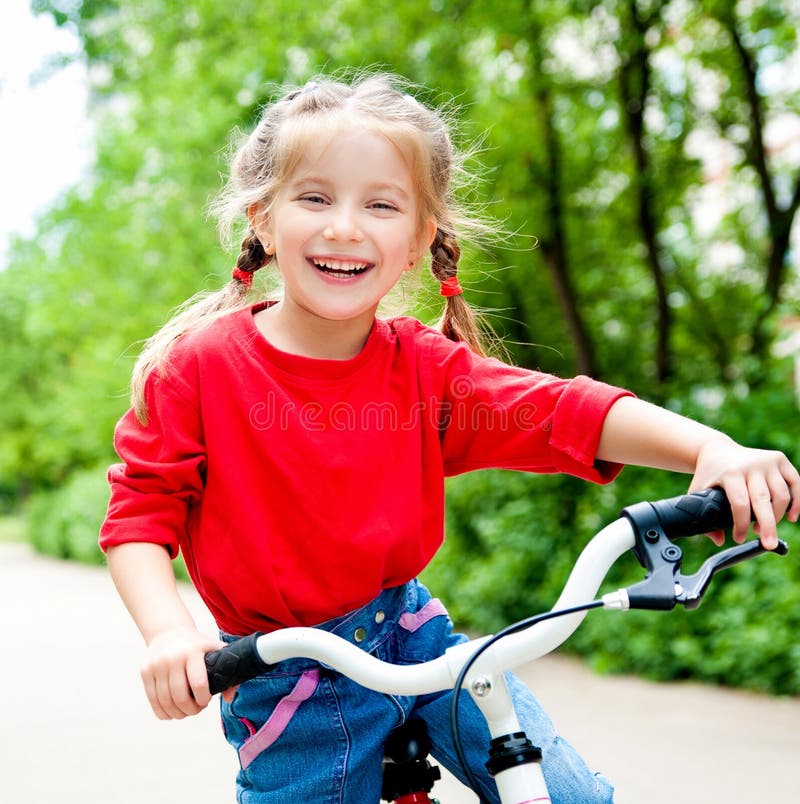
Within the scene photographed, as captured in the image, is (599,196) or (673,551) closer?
(673,551)

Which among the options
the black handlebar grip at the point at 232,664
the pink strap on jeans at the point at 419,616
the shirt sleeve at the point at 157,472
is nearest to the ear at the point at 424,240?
the shirt sleeve at the point at 157,472

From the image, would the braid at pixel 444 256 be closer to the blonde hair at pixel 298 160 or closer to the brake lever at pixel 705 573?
the blonde hair at pixel 298 160

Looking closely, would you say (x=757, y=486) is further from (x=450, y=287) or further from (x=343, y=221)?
(x=450, y=287)

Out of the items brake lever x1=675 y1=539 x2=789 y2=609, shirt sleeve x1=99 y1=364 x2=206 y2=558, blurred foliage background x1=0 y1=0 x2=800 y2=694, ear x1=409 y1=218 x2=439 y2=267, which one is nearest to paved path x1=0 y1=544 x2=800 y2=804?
blurred foliage background x1=0 y1=0 x2=800 y2=694

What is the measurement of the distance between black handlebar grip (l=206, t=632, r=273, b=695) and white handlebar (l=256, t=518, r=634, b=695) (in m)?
0.01

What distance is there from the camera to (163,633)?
1548mm

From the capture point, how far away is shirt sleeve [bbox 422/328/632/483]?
1.80 meters

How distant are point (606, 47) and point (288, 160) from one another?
6.00 m

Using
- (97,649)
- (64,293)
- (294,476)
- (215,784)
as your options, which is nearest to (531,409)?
(294,476)

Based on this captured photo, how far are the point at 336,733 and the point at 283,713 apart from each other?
0.33ft

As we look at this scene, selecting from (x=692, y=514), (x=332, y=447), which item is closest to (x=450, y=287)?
(x=332, y=447)

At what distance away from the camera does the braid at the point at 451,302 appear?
2225 millimetres

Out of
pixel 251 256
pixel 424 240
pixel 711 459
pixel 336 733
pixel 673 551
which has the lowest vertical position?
pixel 336 733

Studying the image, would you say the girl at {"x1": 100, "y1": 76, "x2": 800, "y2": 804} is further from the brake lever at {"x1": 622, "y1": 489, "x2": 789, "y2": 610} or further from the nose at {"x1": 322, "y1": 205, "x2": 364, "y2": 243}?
the brake lever at {"x1": 622, "y1": 489, "x2": 789, "y2": 610}
